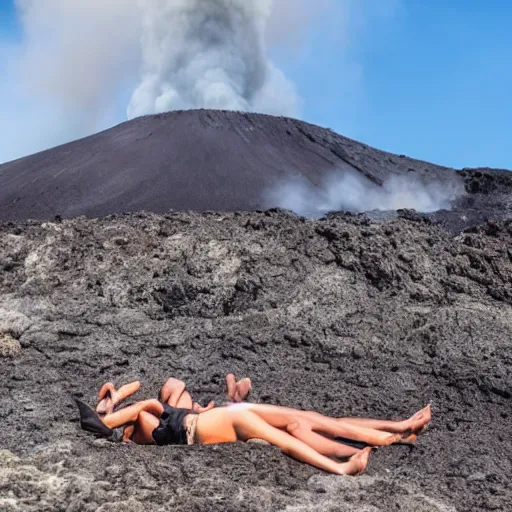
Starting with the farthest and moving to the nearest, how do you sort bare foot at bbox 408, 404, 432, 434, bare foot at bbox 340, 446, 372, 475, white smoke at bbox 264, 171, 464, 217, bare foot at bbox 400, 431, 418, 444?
white smoke at bbox 264, 171, 464, 217 < bare foot at bbox 408, 404, 432, 434 < bare foot at bbox 400, 431, 418, 444 < bare foot at bbox 340, 446, 372, 475

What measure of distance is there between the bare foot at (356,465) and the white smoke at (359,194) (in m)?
12.3

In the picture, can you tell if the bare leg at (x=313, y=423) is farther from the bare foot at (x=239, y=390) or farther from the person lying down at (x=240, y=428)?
the bare foot at (x=239, y=390)

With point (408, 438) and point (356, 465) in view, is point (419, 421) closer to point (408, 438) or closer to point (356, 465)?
point (408, 438)

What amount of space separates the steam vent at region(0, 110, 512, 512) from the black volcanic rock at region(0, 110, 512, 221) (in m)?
5.03

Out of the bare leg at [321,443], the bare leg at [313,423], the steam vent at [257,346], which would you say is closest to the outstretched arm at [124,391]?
the steam vent at [257,346]

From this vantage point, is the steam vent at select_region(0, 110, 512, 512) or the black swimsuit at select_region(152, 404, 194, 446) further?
the black swimsuit at select_region(152, 404, 194, 446)

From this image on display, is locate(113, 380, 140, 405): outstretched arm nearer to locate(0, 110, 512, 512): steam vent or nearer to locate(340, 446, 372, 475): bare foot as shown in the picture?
locate(0, 110, 512, 512): steam vent

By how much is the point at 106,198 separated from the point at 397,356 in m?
11.6

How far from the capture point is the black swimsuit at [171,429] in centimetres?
513

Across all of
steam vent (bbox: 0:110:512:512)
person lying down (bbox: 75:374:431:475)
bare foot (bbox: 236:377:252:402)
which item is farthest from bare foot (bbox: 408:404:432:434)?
bare foot (bbox: 236:377:252:402)

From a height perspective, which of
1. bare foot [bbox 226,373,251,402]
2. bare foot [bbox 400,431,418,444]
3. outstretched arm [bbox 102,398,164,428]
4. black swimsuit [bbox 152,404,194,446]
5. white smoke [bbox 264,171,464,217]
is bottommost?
bare foot [bbox 400,431,418,444]

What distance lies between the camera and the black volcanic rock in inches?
691

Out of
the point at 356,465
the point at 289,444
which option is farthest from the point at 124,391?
the point at 356,465

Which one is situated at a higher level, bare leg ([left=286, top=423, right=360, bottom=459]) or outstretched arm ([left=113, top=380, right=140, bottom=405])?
outstretched arm ([left=113, top=380, right=140, bottom=405])
